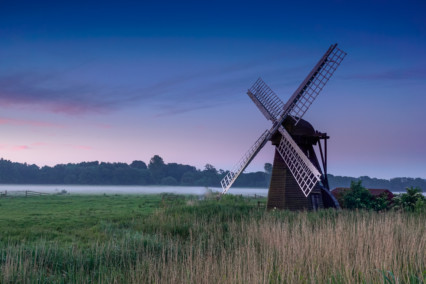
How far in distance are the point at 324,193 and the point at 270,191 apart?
428 cm

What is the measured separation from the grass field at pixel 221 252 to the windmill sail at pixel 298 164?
4.39 meters

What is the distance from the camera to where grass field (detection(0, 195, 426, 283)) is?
751 centimetres

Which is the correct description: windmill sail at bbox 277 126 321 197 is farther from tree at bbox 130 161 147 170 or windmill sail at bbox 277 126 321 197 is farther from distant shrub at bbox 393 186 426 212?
tree at bbox 130 161 147 170

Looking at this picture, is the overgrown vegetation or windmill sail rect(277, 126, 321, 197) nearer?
windmill sail rect(277, 126, 321, 197)

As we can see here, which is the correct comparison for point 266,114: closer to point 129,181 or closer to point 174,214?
point 174,214

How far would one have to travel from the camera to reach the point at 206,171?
465 feet

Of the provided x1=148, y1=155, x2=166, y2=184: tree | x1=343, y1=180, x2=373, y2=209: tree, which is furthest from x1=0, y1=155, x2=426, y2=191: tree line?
x1=343, y1=180, x2=373, y2=209: tree

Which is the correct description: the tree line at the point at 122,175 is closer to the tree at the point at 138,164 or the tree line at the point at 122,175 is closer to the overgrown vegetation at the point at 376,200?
the tree at the point at 138,164

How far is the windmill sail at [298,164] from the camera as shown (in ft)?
75.4

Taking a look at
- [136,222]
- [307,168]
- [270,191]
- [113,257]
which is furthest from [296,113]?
[113,257]

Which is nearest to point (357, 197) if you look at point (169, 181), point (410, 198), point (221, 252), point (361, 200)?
point (361, 200)

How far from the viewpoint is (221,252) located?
1022cm

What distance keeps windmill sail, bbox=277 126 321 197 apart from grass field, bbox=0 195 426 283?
4387 mm

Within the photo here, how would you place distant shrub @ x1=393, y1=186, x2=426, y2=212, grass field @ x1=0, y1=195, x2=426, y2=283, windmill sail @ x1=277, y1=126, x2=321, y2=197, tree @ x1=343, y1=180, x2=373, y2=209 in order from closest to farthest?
grass field @ x1=0, y1=195, x2=426, y2=283 < windmill sail @ x1=277, y1=126, x2=321, y2=197 < distant shrub @ x1=393, y1=186, x2=426, y2=212 < tree @ x1=343, y1=180, x2=373, y2=209
